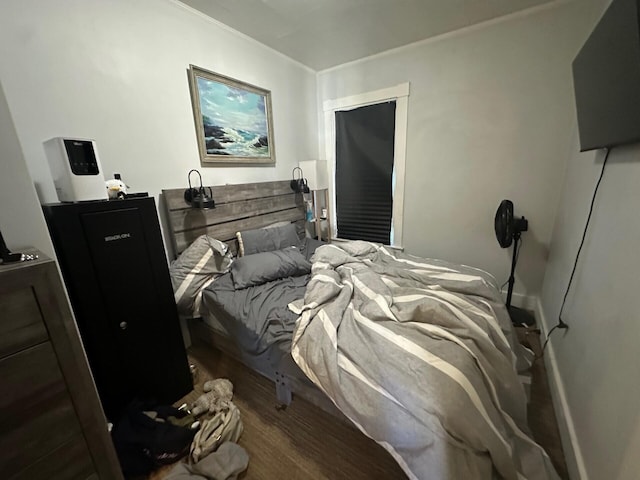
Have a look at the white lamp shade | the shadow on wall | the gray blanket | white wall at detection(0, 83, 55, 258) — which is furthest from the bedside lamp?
white wall at detection(0, 83, 55, 258)

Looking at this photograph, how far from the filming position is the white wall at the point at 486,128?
2.05 meters

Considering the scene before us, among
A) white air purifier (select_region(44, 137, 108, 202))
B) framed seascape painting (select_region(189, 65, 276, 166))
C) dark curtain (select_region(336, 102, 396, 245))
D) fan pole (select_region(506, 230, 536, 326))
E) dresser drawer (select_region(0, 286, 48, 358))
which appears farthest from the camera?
dark curtain (select_region(336, 102, 396, 245))

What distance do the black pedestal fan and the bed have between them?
23.0 inches

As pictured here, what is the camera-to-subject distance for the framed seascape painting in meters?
2.04

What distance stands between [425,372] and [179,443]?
1.29 m

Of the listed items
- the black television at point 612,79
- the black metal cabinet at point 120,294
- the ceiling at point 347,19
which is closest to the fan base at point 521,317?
the black television at point 612,79

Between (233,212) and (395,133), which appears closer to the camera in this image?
(233,212)

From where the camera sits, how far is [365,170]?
3.05m

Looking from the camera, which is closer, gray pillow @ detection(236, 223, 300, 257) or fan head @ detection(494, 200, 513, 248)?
fan head @ detection(494, 200, 513, 248)

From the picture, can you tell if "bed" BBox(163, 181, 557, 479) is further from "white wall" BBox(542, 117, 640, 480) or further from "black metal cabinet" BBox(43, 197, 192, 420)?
"black metal cabinet" BBox(43, 197, 192, 420)

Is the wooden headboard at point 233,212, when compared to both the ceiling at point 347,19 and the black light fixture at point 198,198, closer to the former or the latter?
the black light fixture at point 198,198

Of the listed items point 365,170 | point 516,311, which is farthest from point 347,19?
point 516,311

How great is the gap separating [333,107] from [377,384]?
3.06m

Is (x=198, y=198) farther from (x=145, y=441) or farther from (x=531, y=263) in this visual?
(x=531, y=263)
